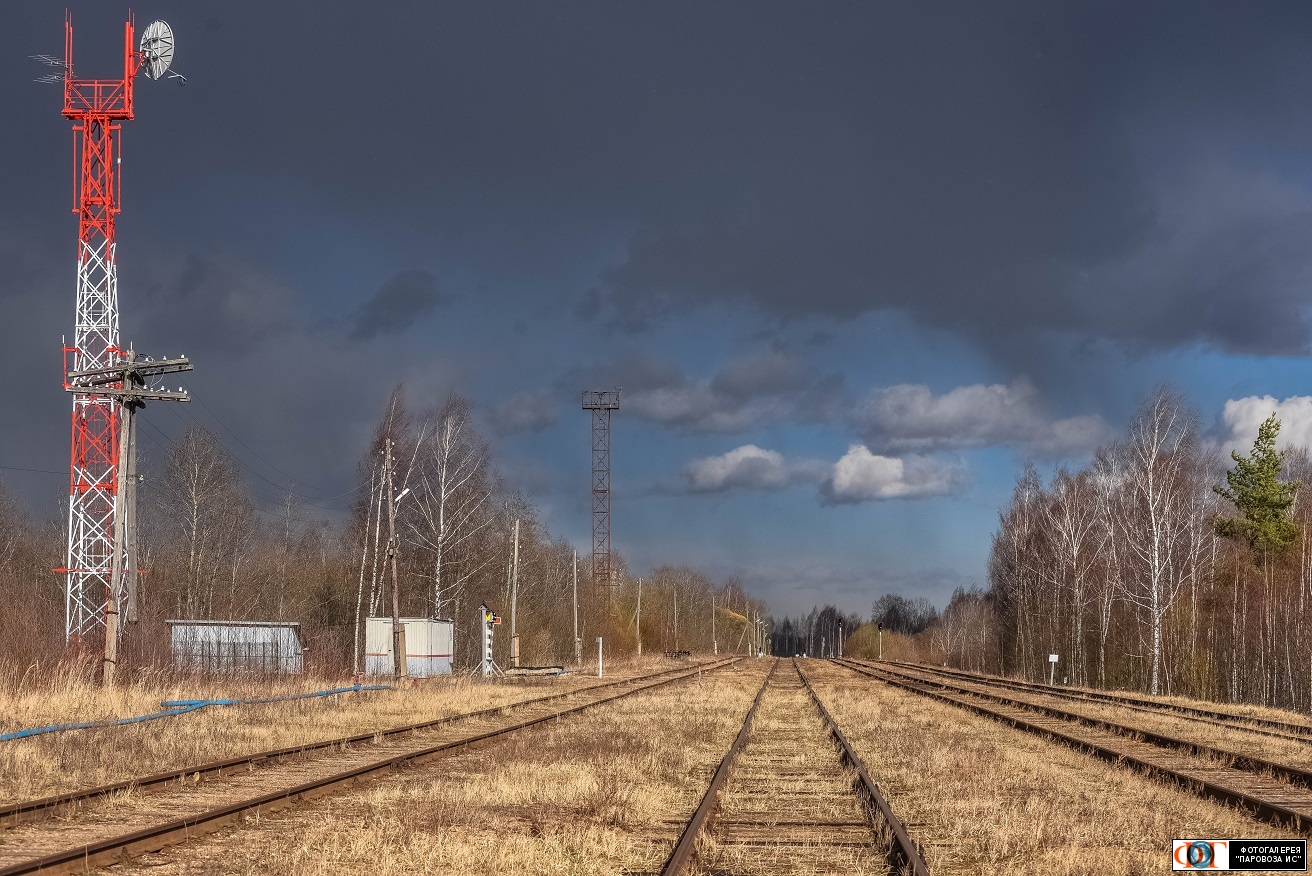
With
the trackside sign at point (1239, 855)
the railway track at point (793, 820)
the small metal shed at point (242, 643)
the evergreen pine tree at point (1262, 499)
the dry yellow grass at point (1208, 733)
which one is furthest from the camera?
the evergreen pine tree at point (1262, 499)

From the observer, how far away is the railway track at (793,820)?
8.58 metres

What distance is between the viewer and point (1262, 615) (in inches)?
1517

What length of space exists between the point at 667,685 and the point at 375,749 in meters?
21.2

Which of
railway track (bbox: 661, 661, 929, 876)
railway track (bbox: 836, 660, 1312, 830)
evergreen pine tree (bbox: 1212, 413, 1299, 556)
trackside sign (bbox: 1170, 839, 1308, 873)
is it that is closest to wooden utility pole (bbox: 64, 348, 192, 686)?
railway track (bbox: 661, 661, 929, 876)

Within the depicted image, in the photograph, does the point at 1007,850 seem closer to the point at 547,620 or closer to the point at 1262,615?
the point at 1262,615

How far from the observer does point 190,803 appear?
11336 millimetres

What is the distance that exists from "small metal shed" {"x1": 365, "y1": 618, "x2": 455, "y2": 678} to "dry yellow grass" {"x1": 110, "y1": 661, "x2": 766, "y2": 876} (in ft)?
74.0

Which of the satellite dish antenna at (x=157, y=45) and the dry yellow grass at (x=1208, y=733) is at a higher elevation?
the satellite dish antenna at (x=157, y=45)

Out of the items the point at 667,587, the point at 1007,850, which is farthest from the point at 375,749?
the point at 667,587

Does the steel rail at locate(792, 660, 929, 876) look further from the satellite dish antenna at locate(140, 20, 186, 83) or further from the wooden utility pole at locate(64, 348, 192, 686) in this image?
the satellite dish antenna at locate(140, 20, 186, 83)

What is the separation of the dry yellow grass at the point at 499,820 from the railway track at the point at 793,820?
319 mm

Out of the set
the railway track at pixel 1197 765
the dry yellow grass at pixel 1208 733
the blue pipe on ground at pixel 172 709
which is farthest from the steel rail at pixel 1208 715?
the blue pipe on ground at pixel 172 709

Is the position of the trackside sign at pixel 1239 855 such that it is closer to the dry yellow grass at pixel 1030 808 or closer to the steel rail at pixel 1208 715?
the dry yellow grass at pixel 1030 808

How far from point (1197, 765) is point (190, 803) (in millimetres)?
12650
